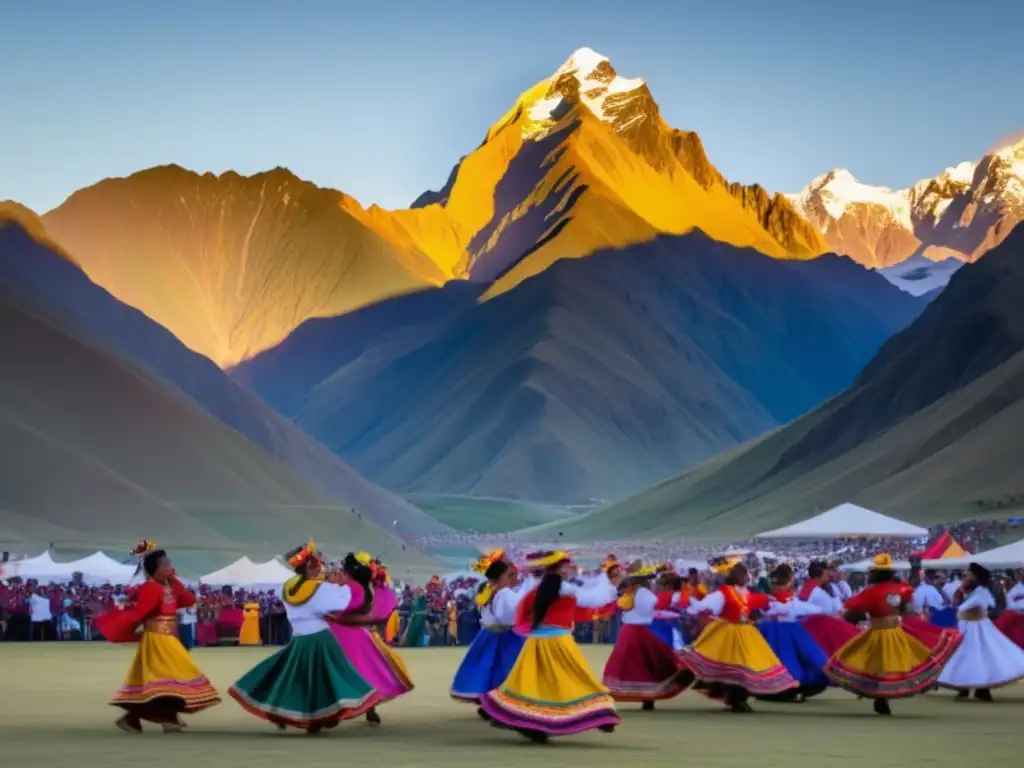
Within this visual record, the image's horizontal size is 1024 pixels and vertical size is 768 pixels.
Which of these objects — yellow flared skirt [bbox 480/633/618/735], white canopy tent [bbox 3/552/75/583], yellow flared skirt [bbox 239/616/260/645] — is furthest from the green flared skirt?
white canopy tent [bbox 3/552/75/583]

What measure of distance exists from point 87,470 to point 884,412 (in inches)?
2325

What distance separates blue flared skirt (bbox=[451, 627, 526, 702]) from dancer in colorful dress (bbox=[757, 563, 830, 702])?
5.35 meters

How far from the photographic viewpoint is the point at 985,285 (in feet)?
463

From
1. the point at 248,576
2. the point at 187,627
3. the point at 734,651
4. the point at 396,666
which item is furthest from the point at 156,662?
the point at 248,576

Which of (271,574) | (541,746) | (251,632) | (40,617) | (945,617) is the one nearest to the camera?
(541,746)

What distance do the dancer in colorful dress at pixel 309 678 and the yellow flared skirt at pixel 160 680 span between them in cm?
76

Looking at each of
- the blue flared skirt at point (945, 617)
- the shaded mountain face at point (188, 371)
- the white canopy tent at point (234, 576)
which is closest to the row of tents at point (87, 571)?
the white canopy tent at point (234, 576)

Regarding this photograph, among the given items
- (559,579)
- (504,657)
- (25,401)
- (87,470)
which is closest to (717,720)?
(504,657)

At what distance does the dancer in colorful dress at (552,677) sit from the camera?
1916 cm

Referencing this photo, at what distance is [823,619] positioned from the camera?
28.1 meters

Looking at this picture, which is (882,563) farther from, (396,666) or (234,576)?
(234,576)

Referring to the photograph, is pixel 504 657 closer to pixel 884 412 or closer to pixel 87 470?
pixel 87 470

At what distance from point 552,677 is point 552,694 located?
170 mm

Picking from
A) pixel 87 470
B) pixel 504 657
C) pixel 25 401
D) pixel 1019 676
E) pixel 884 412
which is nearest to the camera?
pixel 504 657
